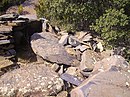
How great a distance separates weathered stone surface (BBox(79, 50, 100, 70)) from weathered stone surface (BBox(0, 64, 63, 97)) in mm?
870

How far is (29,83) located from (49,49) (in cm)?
166

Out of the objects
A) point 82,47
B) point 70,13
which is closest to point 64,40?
point 82,47

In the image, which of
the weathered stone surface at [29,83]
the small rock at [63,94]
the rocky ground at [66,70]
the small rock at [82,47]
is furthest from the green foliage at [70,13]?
the small rock at [63,94]

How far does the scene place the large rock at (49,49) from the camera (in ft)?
23.3

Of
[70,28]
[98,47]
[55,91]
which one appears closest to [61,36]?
[70,28]

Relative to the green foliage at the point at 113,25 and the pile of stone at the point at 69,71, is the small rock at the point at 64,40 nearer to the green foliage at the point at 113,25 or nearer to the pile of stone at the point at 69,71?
the pile of stone at the point at 69,71

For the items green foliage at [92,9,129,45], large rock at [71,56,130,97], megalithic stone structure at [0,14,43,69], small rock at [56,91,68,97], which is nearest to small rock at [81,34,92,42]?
green foliage at [92,9,129,45]

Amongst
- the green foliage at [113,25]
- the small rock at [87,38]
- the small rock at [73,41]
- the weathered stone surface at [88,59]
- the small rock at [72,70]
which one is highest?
the green foliage at [113,25]

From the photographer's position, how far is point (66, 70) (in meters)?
6.94

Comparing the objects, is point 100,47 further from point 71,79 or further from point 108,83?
point 108,83

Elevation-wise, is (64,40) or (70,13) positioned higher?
(70,13)

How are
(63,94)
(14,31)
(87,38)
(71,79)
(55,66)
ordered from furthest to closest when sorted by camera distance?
1. (14,31)
2. (87,38)
3. (55,66)
4. (71,79)
5. (63,94)

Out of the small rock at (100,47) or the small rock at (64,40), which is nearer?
the small rock at (100,47)

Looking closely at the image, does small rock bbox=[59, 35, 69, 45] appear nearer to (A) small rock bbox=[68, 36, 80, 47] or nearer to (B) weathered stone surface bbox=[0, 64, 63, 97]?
(A) small rock bbox=[68, 36, 80, 47]
